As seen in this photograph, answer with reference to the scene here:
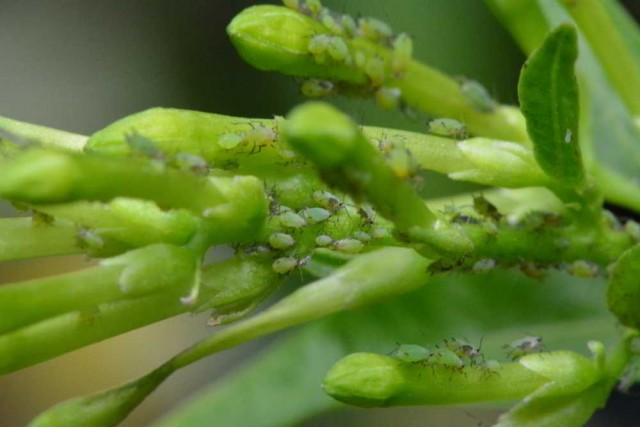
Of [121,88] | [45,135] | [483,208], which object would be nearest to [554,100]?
[483,208]

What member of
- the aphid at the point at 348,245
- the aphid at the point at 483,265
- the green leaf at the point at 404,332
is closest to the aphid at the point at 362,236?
the aphid at the point at 348,245

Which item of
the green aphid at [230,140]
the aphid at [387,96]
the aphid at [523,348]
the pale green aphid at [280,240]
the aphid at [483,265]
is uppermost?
the green aphid at [230,140]

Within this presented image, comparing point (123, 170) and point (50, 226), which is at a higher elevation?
point (123, 170)

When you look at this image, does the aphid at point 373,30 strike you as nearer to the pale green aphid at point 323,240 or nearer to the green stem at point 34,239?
the pale green aphid at point 323,240

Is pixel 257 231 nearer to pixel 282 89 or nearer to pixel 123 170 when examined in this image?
pixel 123 170

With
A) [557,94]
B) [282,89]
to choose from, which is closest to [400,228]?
[557,94]

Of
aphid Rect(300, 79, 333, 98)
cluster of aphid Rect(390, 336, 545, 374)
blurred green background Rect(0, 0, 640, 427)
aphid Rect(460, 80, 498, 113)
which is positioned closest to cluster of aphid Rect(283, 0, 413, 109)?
aphid Rect(300, 79, 333, 98)

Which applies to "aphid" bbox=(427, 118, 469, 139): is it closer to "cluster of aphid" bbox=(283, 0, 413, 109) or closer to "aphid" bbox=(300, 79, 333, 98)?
"cluster of aphid" bbox=(283, 0, 413, 109)

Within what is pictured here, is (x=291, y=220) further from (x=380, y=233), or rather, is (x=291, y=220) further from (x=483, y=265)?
(x=483, y=265)
